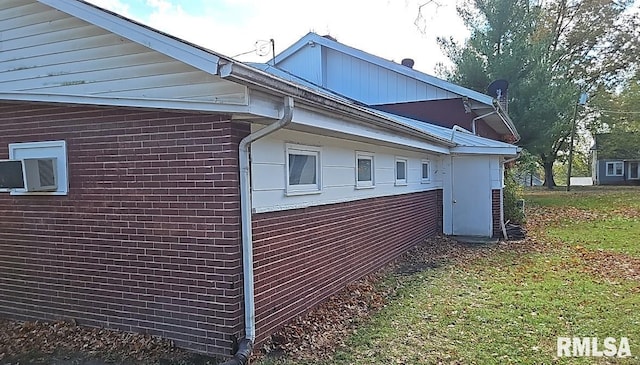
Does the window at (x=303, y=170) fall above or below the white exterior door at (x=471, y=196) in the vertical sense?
above

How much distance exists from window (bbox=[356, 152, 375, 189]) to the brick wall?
10.6 ft

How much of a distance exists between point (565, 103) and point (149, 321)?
65.5ft

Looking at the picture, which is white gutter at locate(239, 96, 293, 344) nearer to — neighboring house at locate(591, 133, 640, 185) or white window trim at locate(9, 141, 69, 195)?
white window trim at locate(9, 141, 69, 195)

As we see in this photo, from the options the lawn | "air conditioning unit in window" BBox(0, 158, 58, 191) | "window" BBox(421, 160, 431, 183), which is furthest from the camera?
"window" BBox(421, 160, 431, 183)

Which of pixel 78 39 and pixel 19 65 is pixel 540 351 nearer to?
pixel 78 39

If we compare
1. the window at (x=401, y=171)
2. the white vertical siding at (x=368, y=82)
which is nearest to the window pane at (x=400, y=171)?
the window at (x=401, y=171)

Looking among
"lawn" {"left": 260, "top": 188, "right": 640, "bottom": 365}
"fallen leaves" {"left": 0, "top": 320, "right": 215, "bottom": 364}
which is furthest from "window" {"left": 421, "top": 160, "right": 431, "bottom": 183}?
"fallen leaves" {"left": 0, "top": 320, "right": 215, "bottom": 364}

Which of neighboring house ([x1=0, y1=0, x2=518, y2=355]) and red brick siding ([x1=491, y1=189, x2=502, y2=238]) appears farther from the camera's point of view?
red brick siding ([x1=491, y1=189, x2=502, y2=238])

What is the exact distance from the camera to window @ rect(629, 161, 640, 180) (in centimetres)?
4216

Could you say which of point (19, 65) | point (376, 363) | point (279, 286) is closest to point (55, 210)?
point (19, 65)

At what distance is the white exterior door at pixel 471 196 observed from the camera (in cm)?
1156

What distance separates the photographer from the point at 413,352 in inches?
177

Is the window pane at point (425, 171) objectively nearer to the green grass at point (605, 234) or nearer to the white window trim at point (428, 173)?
the white window trim at point (428, 173)

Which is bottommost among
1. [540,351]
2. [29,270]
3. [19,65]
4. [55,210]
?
[540,351]
